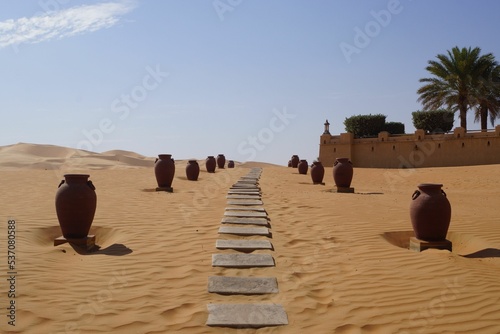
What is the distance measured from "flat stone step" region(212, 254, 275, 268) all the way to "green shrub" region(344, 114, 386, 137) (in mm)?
29389

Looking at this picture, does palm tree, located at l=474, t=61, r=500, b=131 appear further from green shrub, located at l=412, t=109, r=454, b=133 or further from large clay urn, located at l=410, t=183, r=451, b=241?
large clay urn, located at l=410, t=183, r=451, b=241

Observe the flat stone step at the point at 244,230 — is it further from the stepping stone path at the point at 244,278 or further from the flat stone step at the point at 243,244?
the flat stone step at the point at 243,244

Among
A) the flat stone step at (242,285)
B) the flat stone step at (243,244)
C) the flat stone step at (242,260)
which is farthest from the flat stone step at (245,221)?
the flat stone step at (242,285)

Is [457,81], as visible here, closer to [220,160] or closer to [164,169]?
→ [220,160]

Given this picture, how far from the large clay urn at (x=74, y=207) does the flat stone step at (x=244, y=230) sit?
6.36ft

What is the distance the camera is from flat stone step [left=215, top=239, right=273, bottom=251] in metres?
5.48

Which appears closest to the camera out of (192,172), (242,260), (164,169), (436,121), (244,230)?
(242,260)

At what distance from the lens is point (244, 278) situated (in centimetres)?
432

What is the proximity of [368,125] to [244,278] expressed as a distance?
30.4 m

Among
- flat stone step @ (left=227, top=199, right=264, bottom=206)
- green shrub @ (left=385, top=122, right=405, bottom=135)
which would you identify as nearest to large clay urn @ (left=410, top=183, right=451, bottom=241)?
flat stone step @ (left=227, top=199, right=264, bottom=206)

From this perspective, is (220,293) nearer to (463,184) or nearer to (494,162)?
(463,184)

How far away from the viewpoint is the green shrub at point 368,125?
32.8 metres

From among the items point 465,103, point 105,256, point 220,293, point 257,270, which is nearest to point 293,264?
point 257,270

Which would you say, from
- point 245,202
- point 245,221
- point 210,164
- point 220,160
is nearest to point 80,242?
point 245,221
